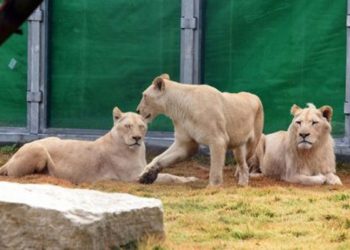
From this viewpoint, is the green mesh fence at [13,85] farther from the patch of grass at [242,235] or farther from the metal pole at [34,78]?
the patch of grass at [242,235]

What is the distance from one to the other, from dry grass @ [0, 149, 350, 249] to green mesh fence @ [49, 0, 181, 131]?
9.52ft

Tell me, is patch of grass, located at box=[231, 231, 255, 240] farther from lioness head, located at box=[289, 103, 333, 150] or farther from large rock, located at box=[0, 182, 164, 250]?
lioness head, located at box=[289, 103, 333, 150]

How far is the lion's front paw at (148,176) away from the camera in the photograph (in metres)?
10.4

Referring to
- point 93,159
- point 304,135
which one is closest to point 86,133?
point 93,159

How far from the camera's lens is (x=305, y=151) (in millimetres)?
11078

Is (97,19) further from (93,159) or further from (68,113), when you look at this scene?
(93,159)

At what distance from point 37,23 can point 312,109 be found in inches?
180

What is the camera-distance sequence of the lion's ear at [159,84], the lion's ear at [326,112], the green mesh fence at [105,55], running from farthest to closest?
1. the green mesh fence at [105,55]
2. the lion's ear at [326,112]
3. the lion's ear at [159,84]

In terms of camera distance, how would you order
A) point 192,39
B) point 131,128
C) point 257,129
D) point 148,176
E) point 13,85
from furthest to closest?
1. point 13,85
2. point 192,39
3. point 257,129
4. point 131,128
5. point 148,176

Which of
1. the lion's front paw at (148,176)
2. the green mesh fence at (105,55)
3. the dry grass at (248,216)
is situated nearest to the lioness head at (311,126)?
the dry grass at (248,216)

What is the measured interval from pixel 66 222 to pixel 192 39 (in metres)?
7.69

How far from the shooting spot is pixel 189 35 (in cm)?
1281

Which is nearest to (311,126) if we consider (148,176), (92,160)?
(148,176)

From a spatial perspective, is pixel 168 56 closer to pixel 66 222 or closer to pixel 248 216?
pixel 248 216
